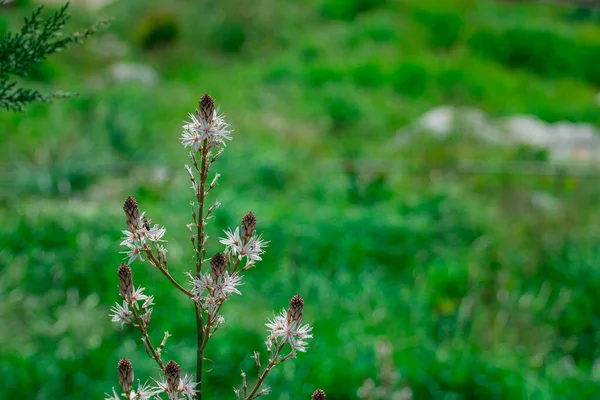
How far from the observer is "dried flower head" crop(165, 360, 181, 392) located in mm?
1146

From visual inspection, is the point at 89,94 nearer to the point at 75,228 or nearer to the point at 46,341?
the point at 75,228

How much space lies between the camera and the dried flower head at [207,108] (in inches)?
46.8

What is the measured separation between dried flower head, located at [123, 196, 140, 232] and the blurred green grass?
2221 mm

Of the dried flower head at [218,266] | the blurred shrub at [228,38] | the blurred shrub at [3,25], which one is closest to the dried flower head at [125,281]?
the dried flower head at [218,266]

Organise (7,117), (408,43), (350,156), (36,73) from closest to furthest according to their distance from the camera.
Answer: (350,156) → (7,117) → (36,73) → (408,43)

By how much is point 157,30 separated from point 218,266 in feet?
43.9

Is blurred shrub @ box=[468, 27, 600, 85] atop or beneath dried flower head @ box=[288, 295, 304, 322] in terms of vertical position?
beneath

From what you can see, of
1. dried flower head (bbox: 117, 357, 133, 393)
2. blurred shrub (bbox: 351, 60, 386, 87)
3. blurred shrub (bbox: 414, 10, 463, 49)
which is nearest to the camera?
dried flower head (bbox: 117, 357, 133, 393)

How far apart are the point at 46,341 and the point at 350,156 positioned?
13.6ft

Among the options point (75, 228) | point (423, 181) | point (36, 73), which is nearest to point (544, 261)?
point (423, 181)

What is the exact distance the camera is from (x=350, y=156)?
711cm

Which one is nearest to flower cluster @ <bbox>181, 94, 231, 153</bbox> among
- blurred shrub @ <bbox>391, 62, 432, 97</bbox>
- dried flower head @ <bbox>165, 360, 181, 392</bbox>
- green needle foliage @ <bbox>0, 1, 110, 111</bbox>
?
dried flower head @ <bbox>165, 360, 181, 392</bbox>

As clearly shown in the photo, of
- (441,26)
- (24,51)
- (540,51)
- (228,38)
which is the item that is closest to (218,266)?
(24,51)

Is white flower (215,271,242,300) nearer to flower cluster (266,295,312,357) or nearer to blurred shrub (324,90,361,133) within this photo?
flower cluster (266,295,312,357)
